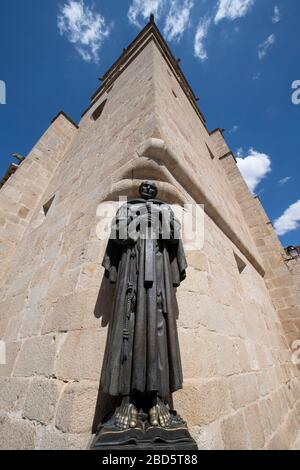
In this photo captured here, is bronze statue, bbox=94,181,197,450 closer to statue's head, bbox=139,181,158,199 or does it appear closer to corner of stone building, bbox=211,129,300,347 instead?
statue's head, bbox=139,181,158,199

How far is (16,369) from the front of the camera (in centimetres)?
190

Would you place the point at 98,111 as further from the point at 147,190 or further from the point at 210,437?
the point at 210,437

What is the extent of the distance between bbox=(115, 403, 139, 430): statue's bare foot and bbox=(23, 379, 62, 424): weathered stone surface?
51cm

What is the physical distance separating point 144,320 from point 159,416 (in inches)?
18.4

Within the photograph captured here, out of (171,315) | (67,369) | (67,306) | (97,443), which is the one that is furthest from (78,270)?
(97,443)

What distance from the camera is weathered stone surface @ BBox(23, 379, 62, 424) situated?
1.37 meters

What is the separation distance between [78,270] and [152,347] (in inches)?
40.9

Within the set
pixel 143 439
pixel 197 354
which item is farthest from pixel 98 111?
pixel 143 439

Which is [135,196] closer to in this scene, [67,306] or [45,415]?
[67,306]

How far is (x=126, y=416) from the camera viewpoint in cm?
110

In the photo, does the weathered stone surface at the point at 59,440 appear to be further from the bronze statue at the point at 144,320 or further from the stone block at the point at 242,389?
the stone block at the point at 242,389

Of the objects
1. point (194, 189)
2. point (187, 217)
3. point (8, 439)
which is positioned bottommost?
point (8, 439)

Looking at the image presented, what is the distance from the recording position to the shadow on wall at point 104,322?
1.32 meters

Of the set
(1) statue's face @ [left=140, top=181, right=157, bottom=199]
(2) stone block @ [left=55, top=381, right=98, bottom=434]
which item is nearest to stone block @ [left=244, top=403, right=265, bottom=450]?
(2) stone block @ [left=55, top=381, right=98, bottom=434]
